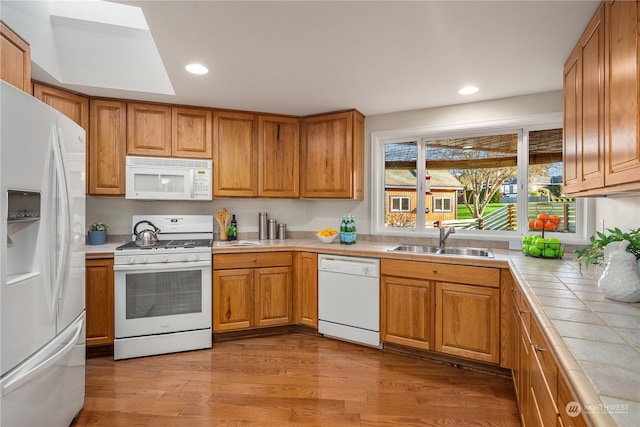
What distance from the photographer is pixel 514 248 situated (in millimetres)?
2836

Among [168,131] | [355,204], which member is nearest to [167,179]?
[168,131]

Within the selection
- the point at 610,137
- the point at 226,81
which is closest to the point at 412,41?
the point at 610,137

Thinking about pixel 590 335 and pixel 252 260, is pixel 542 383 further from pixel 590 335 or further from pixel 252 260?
pixel 252 260

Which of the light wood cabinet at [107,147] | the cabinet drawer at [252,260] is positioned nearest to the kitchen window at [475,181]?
the cabinet drawer at [252,260]

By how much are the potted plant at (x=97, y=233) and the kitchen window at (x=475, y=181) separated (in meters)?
2.63

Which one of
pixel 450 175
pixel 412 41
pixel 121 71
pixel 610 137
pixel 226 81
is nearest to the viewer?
pixel 610 137

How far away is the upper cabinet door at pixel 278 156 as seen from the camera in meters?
3.46

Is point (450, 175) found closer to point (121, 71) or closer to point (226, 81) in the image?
point (226, 81)

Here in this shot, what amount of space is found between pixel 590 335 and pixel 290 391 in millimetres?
1801

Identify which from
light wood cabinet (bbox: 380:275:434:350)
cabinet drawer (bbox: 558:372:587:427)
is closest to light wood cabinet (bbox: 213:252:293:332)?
light wood cabinet (bbox: 380:275:434:350)

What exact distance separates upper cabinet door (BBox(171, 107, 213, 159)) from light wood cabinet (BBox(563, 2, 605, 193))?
9.50ft

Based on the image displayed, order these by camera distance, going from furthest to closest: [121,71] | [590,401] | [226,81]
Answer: [121,71] < [226,81] < [590,401]

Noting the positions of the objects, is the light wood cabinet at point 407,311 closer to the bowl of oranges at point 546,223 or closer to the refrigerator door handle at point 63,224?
the bowl of oranges at point 546,223

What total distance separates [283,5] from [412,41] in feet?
2.62
